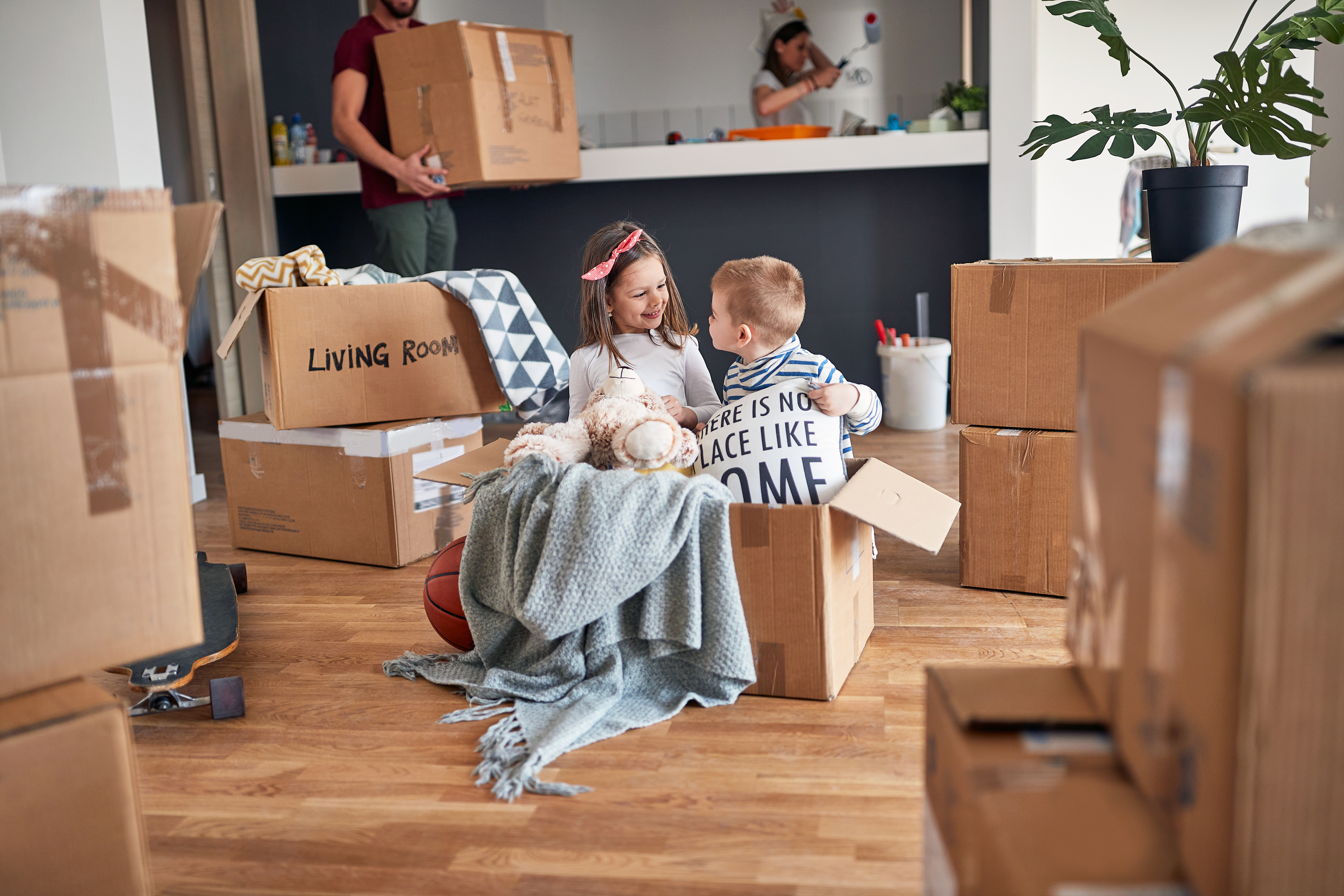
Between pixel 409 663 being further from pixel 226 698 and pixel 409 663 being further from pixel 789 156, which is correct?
pixel 789 156

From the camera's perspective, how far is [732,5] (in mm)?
4773

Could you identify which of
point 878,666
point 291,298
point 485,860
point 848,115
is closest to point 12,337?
point 485,860

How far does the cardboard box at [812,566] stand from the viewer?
1.47m

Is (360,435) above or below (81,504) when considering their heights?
below

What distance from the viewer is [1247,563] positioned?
0.53m

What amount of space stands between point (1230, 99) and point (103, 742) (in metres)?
1.93

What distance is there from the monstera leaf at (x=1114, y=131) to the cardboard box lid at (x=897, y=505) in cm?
72

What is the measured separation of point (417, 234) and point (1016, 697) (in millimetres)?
2648

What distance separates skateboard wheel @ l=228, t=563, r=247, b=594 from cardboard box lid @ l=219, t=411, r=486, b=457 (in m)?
0.32

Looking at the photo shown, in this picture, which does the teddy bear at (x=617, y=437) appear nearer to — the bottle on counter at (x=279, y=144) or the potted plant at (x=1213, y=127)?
the potted plant at (x=1213, y=127)

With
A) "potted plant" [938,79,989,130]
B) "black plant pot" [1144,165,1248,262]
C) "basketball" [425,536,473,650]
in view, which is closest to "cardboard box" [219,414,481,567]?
"basketball" [425,536,473,650]

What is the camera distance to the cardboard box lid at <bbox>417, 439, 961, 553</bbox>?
4.86ft

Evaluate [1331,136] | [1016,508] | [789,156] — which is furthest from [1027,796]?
[789,156]

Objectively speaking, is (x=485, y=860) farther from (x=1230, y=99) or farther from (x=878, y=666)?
(x=1230, y=99)
